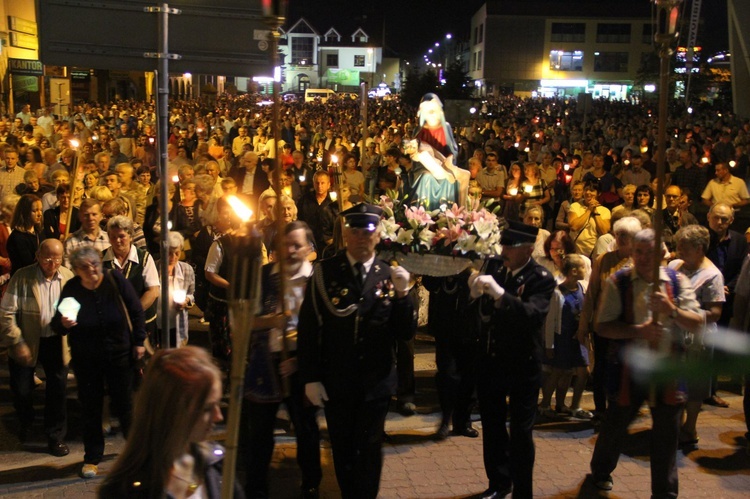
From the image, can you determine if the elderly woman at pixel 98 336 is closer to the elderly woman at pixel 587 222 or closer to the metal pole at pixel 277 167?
the metal pole at pixel 277 167

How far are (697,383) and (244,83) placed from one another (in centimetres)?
10451

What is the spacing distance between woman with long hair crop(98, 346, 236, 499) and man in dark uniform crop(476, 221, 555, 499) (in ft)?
8.23

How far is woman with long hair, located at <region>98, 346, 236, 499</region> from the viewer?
2.68 m

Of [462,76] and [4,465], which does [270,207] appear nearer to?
[4,465]

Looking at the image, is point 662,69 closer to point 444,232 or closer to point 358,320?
point 358,320

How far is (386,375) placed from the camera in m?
4.89

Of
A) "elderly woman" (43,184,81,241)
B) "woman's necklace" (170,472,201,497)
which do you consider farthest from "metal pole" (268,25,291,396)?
"elderly woman" (43,184,81,241)

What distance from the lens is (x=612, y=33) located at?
82.1m

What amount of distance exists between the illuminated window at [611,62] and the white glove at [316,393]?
275 ft

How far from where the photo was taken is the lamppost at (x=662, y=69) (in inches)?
167

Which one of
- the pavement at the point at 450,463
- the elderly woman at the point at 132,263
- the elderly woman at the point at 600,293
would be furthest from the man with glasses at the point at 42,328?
the elderly woman at the point at 600,293

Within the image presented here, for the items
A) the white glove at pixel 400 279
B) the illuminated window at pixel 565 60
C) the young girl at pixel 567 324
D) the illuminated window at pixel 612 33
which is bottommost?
the young girl at pixel 567 324

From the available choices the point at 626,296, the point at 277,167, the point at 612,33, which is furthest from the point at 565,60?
the point at 277,167

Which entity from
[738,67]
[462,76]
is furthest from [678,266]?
[462,76]
